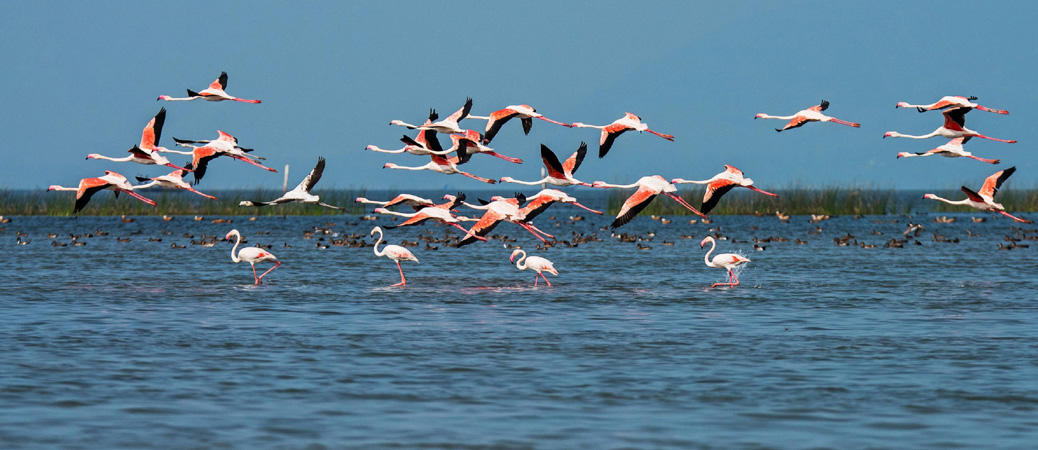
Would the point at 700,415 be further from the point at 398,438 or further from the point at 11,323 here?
the point at 11,323

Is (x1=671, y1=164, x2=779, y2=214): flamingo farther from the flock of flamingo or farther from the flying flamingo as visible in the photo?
the flying flamingo

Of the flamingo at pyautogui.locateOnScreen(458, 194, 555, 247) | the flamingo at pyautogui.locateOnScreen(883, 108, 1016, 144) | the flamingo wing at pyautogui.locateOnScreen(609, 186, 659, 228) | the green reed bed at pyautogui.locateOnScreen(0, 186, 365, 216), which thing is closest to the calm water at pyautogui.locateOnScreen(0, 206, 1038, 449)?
the flamingo at pyautogui.locateOnScreen(458, 194, 555, 247)

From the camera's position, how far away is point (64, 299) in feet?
69.9

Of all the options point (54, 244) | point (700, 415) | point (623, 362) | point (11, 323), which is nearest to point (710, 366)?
point (623, 362)

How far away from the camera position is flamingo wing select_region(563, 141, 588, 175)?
20.8m

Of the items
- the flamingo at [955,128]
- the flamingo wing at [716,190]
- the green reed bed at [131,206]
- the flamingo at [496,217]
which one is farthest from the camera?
the green reed bed at [131,206]

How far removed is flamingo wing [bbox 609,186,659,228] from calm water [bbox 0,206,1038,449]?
4.73 ft

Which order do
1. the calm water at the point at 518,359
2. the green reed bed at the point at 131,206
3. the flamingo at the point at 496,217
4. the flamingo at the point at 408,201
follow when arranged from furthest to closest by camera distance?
1. the green reed bed at the point at 131,206
2. the flamingo at the point at 408,201
3. the flamingo at the point at 496,217
4. the calm water at the point at 518,359

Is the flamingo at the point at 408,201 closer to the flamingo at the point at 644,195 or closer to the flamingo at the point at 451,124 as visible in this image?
the flamingo at the point at 451,124

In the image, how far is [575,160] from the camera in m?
20.8

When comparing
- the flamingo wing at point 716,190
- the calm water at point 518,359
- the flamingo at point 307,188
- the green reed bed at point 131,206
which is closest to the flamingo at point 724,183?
the flamingo wing at point 716,190

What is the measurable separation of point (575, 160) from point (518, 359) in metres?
7.42

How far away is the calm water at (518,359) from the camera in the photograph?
1005 cm

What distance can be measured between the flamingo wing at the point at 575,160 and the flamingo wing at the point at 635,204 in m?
1.57
